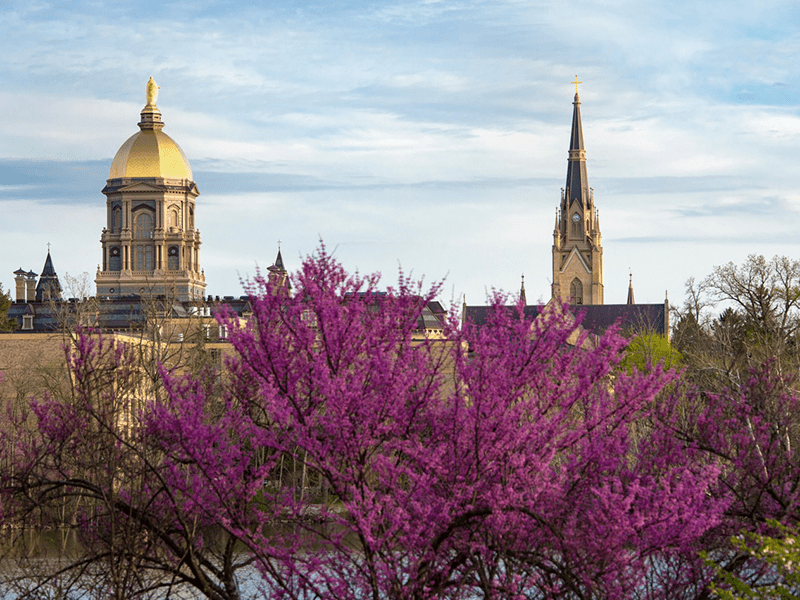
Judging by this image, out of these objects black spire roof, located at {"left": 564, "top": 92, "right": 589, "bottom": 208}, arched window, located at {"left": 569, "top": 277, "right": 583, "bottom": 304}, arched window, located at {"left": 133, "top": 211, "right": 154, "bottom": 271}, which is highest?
black spire roof, located at {"left": 564, "top": 92, "right": 589, "bottom": 208}

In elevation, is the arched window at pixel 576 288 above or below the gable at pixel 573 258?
below

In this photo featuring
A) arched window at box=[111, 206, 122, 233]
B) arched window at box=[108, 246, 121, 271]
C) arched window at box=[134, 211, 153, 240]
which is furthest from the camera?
arched window at box=[111, 206, 122, 233]

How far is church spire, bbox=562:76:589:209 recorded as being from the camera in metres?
152

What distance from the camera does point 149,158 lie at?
15325 cm

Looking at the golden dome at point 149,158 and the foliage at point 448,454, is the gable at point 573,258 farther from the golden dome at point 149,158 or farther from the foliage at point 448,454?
the foliage at point 448,454

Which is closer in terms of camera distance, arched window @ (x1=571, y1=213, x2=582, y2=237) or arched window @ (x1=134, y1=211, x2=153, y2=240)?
arched window @ (x1=571, y1=213, x2=582, y2=237)

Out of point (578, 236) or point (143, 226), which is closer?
point (578, 236)

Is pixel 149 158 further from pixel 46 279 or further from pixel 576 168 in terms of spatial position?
pixel 576 168

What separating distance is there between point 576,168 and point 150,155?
157 feet

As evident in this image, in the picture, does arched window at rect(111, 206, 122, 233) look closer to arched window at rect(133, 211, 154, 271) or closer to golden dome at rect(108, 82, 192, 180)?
arched window at rect(133, 211, 154, 271)

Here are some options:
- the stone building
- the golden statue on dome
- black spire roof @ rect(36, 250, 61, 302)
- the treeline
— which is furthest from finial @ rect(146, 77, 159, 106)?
the treeline

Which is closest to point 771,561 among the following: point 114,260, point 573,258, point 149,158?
point 573,258

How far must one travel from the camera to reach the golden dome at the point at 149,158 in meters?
153

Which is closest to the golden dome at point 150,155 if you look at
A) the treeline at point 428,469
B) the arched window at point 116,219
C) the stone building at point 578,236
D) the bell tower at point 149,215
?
the bell tower at point 149,215
